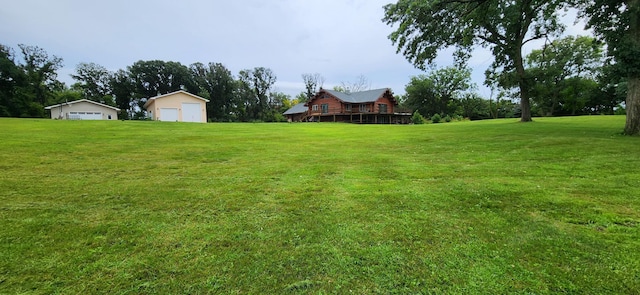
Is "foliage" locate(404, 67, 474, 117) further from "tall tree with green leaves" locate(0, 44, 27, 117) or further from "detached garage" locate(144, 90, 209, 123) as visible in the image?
"tall tree with green leaves" locate(0, 44, 27, 117)

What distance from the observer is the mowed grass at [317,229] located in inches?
75.2

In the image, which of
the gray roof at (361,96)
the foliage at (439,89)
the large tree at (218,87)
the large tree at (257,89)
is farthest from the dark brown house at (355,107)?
the large tree at (218,87)

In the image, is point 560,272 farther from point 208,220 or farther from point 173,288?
point 208,220

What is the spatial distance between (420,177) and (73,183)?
5283 mm

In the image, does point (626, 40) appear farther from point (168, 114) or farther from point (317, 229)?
point (168, 114)

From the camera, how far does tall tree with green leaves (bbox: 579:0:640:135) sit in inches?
322

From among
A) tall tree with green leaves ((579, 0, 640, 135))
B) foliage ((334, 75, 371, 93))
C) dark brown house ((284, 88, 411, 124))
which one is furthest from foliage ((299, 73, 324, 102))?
tall tree with green leaves ((579, 0, 640, 135))

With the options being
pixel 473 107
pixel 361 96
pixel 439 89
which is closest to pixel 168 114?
pixel 361 96

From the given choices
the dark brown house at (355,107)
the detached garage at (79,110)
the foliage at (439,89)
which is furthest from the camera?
the foliage at (439,89)

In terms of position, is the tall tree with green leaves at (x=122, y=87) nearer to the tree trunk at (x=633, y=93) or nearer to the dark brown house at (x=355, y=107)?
the dark brown house at (x=355, y=107)

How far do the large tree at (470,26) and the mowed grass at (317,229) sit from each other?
8329mm

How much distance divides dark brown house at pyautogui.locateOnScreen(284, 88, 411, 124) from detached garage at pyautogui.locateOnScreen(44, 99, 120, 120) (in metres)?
26.4

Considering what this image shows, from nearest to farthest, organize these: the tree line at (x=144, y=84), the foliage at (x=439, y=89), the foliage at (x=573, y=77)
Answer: the foliage at (x=573, y=77) < the tree line at (x=144, y=84) < the foliage at (x=439, y=89)

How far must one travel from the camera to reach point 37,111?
32406 millimetres
